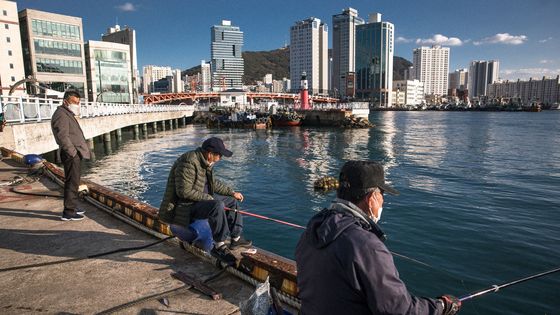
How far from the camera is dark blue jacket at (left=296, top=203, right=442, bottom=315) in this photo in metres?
1.79

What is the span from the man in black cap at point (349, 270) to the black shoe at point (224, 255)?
7.06 ft

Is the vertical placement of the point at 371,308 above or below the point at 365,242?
below

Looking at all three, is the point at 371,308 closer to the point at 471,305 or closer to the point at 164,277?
the point at 164,277

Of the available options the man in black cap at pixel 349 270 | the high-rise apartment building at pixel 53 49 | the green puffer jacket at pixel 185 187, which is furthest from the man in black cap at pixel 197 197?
the high-rise apartment building at pixel 53 49

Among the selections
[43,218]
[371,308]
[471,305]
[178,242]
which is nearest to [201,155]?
[178,242]

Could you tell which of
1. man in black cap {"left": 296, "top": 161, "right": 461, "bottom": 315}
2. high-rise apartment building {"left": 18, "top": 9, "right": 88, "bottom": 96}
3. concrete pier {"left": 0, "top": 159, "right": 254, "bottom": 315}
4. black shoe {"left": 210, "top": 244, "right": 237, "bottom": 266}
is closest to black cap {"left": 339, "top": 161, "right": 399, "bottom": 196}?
man in black cap {"left": 296, "top": 161, "right": 461, "bottom": 315}

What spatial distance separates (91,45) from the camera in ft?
217

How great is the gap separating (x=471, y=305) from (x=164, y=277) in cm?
522

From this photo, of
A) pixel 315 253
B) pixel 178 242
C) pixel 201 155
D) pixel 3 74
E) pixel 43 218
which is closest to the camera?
pixel 315 253

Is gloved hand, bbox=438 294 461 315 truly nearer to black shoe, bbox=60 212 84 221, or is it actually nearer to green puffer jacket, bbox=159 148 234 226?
green puffer jacket, bbox=159 148 234 226

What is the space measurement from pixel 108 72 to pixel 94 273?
242 feet

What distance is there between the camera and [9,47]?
5403cm

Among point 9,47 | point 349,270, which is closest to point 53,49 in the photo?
point 9,47

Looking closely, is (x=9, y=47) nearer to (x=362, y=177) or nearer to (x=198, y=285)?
(x=198, y=285)
